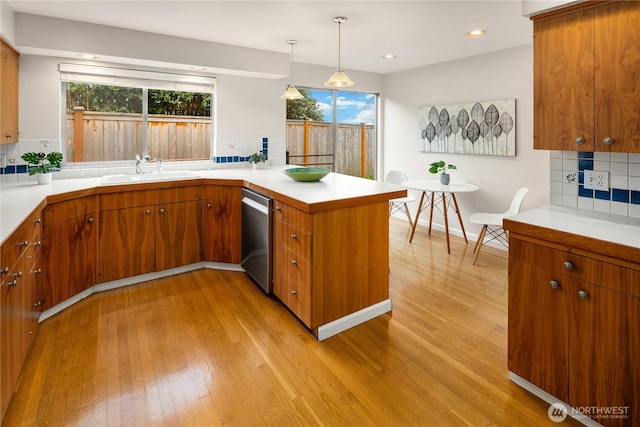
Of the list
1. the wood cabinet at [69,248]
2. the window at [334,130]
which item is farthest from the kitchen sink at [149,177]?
the window at [334,130]

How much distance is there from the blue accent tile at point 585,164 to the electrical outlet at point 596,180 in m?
0.03

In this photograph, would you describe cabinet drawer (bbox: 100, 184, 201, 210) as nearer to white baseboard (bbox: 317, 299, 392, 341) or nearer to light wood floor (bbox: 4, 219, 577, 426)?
light wood floor (bbox: 4, 219, 577, 426)

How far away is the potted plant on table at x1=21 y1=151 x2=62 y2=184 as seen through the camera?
123 inches

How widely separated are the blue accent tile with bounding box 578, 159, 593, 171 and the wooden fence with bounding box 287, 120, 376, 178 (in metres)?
3.70

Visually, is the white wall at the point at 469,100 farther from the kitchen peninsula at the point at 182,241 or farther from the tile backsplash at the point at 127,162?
the kitchen peninsula at the point at 182,241

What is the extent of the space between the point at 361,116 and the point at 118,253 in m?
4.10

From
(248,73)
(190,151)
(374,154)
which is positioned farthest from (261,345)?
(374,154)

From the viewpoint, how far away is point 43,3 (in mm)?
2830

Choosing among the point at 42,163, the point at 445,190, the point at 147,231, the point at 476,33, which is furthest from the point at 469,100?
the point at 42,163

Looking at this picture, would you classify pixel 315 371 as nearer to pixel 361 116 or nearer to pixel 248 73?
pixel 248 73

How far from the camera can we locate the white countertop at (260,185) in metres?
2.13

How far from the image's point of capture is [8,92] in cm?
293

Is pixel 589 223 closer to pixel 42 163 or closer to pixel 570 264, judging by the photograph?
pixel 570 264

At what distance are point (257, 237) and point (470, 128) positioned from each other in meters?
3.08
